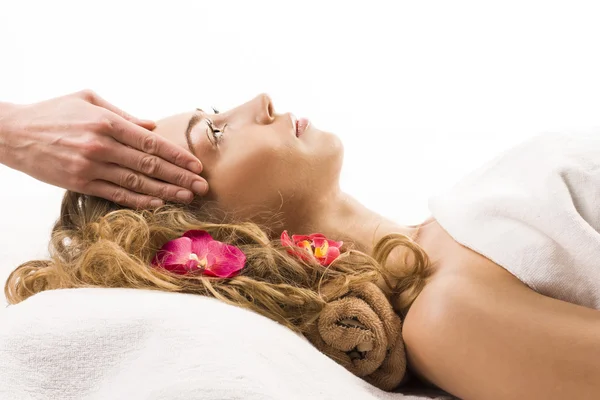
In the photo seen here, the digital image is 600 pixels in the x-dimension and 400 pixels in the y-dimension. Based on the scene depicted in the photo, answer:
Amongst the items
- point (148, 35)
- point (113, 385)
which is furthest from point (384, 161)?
point (113, 385)

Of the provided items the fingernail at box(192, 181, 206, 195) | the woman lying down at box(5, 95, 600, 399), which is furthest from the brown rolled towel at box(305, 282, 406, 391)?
the fingernail at box(192, 181, 206, 195)

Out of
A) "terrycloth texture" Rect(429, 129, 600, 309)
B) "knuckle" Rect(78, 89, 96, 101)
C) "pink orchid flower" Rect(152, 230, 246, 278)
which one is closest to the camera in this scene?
"terrycloth texture" Rect(429, 129, 600, 309)

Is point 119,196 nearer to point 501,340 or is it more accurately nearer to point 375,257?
point 375,257

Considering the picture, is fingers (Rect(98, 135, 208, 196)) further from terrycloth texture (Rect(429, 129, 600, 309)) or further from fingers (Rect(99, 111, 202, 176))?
terrycloth texture (Rect(429, 129, 600, 309))

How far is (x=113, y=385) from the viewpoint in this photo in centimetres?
120

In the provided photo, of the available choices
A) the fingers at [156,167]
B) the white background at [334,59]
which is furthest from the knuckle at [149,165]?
the white background at [334,59]

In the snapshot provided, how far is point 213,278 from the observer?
1.51 m

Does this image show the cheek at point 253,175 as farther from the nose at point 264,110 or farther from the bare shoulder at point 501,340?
the bare shoulder at point 501,340

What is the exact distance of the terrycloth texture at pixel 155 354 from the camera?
1.13m

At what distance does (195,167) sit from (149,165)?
0.10 meters

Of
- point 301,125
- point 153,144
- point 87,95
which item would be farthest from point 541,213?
point 87,95

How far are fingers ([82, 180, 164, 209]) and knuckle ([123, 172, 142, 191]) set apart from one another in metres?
0.02

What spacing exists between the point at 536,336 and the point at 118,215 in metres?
0.89

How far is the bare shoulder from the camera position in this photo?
4.17ft
